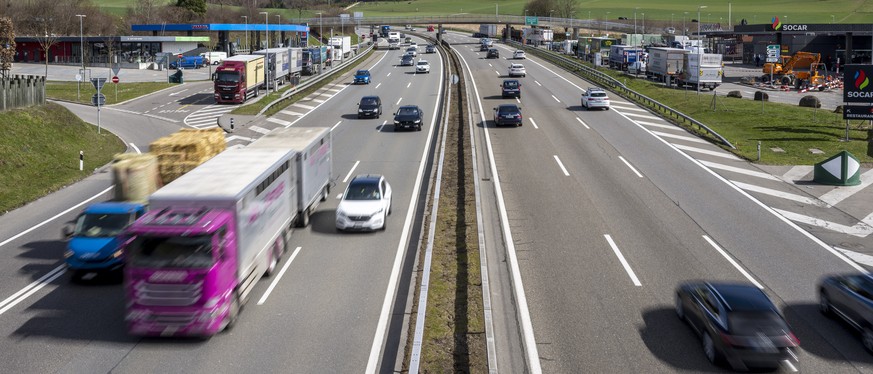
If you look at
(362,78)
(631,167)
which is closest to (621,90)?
(362,78)

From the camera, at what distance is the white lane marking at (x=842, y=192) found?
30.4 metres

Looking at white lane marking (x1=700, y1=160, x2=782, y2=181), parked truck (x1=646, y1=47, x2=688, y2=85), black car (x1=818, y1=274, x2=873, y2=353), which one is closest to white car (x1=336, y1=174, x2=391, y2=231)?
black car (x1=818, y1=274, x2=873, y2=353)

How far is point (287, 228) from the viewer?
2286 cm

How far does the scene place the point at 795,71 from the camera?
81188 millimetres

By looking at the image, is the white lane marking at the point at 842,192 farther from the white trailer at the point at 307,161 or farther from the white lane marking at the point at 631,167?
the white trailer at the point at 307,161

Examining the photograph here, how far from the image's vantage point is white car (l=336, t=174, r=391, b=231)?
24.5 metres

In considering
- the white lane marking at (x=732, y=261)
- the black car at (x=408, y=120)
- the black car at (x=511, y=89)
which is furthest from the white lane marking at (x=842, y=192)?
the black car at (x=511, y=89)

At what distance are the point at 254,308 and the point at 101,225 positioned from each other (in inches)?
219

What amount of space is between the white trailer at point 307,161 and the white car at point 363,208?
128 centimetres

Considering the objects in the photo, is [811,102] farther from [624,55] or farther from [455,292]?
[455,292]

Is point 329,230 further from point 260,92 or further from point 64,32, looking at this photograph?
point 64,32

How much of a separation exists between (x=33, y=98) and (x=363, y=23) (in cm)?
11310

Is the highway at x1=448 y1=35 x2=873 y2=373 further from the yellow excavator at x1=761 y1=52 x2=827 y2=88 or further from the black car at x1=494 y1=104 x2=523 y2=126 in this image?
the yellow excavator at x1=761 y1=52 x2=827 y2=88

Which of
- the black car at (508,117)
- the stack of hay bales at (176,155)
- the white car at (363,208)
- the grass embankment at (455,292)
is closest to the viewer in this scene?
the grass embankment at (455,292)
